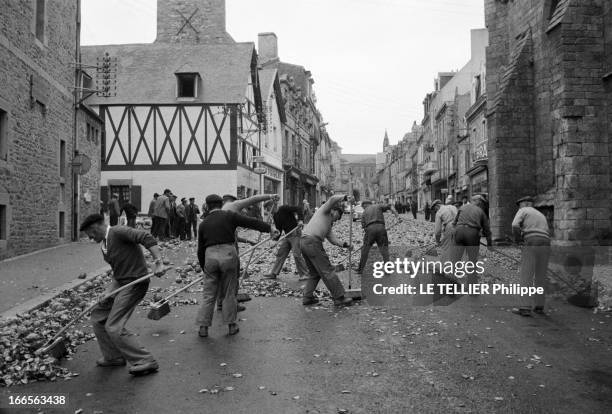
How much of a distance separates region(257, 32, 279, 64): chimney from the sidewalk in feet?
115

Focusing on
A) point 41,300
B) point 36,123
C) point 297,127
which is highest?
point 297,127

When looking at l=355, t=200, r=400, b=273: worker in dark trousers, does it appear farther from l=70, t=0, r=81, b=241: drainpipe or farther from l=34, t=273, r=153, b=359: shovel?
l=70, t=0, r=81, b=241: drainpipe

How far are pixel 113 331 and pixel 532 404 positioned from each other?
11.4 feet

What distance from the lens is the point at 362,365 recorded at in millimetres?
5297

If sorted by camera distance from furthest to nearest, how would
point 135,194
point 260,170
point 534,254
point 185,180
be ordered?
point 260,170
point 135,194
point 185,180
point 534,254

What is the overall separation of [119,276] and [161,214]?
14265mm

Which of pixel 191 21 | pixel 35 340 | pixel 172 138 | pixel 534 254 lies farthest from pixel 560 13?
pixel 191 21

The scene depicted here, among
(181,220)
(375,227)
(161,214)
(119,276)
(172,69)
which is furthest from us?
(172,69)

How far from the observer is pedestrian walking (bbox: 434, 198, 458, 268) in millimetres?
10023

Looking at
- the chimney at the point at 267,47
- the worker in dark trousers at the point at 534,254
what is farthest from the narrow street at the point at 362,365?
the chimney at the point at 267,47

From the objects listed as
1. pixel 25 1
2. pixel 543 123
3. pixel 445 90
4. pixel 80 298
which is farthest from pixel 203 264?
pixel 445 90

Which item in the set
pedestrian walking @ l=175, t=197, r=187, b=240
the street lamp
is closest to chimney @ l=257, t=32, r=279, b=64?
the street lamp

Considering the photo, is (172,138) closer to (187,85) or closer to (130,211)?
(187,85)

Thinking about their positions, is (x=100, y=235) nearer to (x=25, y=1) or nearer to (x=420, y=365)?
(x=420, y=365)
